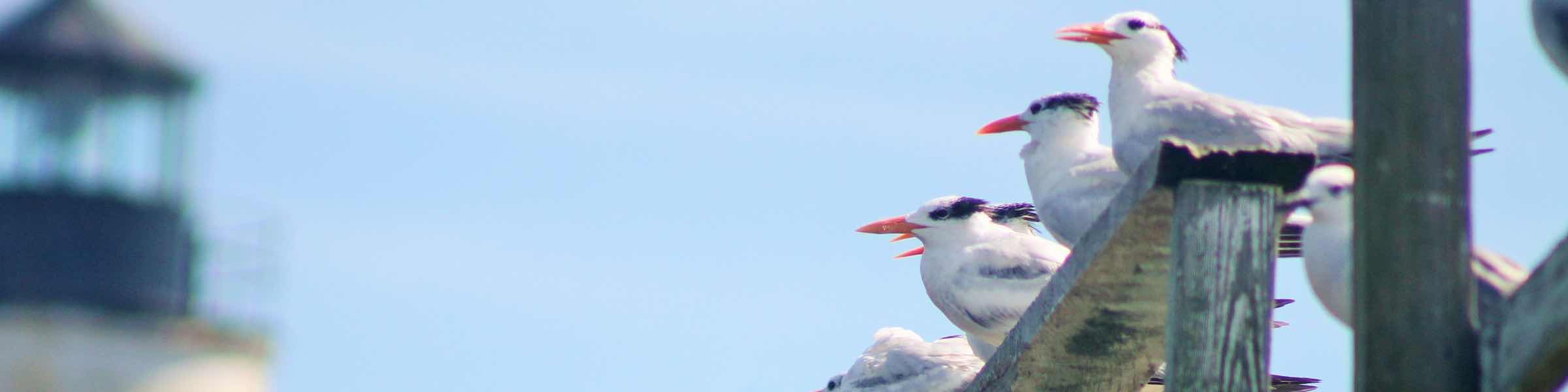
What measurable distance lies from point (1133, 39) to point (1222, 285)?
2.90 meters

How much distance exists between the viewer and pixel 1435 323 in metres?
3.12

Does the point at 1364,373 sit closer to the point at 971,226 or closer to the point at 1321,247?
the point at 1321,247

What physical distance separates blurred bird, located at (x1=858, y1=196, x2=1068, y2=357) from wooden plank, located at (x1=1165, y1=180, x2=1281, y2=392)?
273 centimetres

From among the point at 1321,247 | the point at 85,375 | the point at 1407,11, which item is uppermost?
the point at 1407,11

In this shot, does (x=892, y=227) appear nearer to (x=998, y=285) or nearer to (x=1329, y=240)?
(x=998, y=285)

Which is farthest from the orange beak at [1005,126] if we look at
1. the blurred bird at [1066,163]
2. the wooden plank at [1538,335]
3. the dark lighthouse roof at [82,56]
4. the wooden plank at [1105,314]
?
the dark lighthouse roof at [82,56]

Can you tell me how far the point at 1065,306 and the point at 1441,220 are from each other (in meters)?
1.16

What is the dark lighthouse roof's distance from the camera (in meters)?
18.5

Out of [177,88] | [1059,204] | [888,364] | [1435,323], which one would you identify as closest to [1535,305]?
[1435,323]

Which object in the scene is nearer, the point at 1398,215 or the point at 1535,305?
the point at 1535,305

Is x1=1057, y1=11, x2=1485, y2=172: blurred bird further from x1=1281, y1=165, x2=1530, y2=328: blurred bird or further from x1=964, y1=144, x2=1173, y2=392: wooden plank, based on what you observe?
x1=1281, y1=165, x2=1530, y2=328: blurred bird

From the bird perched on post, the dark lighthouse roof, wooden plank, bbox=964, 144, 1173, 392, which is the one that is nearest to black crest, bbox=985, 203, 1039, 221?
the bird perched on post

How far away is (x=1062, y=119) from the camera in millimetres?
6848

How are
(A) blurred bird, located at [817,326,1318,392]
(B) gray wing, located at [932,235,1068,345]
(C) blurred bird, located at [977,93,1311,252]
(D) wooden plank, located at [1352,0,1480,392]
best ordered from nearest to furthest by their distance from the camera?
(D) wooden plank, located at [1352,0,1480,392], (C) blurred bird, located at [977,93,1311,252], (B) gray wing, located at [932,235,1068,345], (A) blurred bird, located at [817,326,1318,392]
